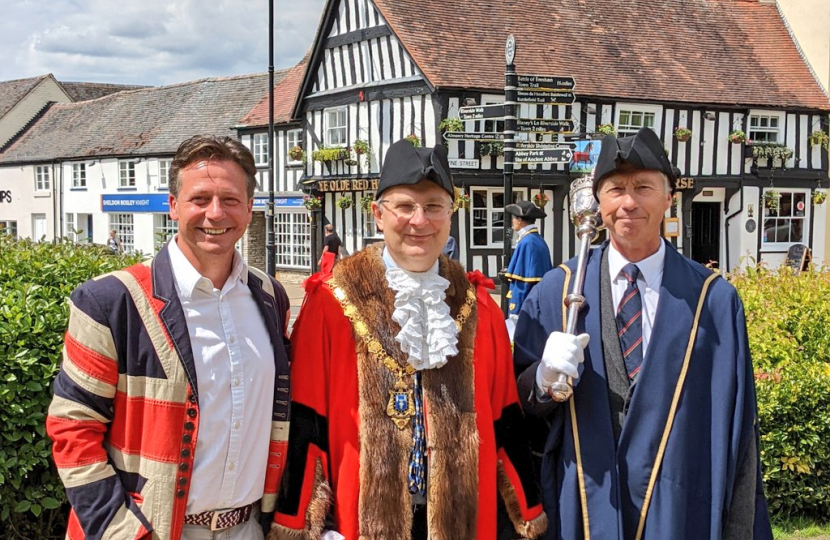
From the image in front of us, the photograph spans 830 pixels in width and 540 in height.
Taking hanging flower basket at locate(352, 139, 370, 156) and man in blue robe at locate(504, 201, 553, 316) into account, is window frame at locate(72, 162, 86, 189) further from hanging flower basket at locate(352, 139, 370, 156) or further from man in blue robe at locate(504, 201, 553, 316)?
man in blue robe at locate(504, 201, 553, 316)

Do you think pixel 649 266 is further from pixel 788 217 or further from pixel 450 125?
pixel 788 217

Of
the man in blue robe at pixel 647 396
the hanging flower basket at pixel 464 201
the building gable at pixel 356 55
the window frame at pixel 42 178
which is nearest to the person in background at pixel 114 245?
the man in blue robe at pixel 647 396

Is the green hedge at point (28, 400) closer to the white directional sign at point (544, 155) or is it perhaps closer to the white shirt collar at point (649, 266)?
the white shirt collar at point (649, 266)

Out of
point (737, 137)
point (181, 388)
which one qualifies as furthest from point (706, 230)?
point (181, 388)

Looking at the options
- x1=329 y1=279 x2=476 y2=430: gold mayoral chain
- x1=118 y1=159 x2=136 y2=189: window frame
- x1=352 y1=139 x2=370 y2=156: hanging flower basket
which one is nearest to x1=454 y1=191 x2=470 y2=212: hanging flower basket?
x1=352 y1=139 x2=370 y2=156: hanging flower basket

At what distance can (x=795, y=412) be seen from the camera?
459cm

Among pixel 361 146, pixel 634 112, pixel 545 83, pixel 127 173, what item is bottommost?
pixel 545 83

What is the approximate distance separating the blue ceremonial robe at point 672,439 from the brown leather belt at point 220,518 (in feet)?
3.44

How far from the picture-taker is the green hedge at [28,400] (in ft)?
10.5

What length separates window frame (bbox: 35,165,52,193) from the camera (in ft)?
106

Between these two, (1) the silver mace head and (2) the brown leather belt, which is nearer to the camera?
(2) the brown leather belt

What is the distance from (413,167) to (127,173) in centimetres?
2854

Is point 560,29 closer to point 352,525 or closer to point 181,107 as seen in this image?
point 181,107

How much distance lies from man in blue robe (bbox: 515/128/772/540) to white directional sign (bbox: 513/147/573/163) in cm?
610
